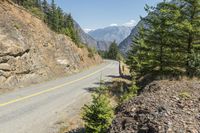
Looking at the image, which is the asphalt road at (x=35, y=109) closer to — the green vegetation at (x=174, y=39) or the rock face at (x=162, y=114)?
the rock face at (x=162, y=114)

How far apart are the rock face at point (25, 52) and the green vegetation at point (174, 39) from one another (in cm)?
1182

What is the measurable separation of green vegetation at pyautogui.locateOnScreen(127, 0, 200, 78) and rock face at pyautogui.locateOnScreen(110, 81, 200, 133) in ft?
31.5

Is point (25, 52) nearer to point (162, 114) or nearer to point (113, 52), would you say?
point (162, 114)

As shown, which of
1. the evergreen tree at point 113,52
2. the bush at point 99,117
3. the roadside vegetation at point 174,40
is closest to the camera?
the bush at point 99,117

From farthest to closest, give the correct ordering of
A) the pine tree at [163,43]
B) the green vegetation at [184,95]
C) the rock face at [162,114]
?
the pine tree at [163,43] → the green vegetation at [184,95] → the rock face at [162,114]

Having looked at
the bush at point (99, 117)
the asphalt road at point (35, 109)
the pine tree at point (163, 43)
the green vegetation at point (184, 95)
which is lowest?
the asphalt road at point (35, 109)

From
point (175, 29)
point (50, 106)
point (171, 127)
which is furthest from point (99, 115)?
point (175, 29)

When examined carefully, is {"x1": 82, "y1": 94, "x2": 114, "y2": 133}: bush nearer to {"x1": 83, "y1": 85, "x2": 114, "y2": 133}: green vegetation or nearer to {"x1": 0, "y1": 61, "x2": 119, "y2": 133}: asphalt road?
{"x1": 83, "y1": 85, "x2": 114, "y2": 133}: green vegetation

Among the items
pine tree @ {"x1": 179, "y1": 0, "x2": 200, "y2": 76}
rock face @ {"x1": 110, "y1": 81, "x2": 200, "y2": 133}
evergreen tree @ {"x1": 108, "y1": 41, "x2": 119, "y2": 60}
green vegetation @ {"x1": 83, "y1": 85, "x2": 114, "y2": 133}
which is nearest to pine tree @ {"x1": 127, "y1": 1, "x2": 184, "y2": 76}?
pine tree @ {"x1": 179, "y1": 0, "x2": 200, "y2": 76}

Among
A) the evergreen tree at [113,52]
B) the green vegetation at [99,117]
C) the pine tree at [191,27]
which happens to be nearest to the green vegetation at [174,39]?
the pine tree at [191,27]

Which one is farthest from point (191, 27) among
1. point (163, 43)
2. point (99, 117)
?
point (99, 117)

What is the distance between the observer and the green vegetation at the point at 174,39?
63.7 ft

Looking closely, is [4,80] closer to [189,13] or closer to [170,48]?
[170,48]

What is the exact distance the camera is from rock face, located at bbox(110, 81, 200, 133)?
7.35 meters
